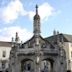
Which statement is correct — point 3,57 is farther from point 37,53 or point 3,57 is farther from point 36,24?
point 37,53

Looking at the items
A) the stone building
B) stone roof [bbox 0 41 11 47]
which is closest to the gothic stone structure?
the stone building

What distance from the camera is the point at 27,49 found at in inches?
1618

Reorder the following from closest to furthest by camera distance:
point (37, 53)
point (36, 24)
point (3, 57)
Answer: point (37, 53) < point (36, 24) < point (3, 57)

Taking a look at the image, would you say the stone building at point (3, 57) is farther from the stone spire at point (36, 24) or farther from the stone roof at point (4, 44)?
the stone spire at point (36, 24)

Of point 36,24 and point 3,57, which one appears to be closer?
point 36,24

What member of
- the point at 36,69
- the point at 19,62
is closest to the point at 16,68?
the point at 19,62

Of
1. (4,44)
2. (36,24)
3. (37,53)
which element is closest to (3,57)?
(4,44)

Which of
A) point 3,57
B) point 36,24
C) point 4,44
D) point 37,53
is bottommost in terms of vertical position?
point 37,53

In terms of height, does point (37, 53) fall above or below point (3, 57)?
below

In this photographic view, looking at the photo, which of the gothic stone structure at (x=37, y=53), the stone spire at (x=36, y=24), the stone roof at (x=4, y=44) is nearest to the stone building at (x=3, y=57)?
the stone roof at (x=4, y=44)

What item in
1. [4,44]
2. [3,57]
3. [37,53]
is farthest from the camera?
[4,44]

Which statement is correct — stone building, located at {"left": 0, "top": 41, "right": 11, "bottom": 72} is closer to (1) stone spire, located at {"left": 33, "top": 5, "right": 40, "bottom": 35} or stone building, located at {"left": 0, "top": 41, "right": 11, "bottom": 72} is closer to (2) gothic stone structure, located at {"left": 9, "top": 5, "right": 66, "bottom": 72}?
(2) gothic stone structure, located at {"left": 9, "top": 5, "right": 66, "bottom": 72}

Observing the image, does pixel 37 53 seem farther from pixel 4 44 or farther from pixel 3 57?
pixel 4 44

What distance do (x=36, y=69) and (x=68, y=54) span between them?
77.5ft
